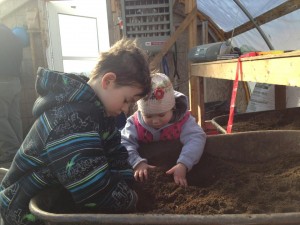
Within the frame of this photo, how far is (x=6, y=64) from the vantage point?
3195 millimetres

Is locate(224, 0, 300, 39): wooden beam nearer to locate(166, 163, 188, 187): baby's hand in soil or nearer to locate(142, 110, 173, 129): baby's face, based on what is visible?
locate(142, 110, 173, 129): baby's face

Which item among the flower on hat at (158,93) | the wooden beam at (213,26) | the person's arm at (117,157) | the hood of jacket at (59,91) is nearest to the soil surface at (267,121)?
the flower on hat at (158,93)

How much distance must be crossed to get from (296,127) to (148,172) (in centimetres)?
96

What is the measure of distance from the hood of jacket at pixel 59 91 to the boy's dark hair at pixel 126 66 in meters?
0.10

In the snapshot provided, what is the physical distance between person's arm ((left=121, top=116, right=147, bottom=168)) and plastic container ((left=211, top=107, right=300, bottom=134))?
580 millimetres

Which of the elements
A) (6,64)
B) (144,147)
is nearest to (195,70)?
(144,147)

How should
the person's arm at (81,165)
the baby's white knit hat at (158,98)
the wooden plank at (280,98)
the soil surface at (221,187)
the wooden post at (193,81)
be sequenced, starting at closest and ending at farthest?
the person's arm at (81,165) → the soil surface at (221,187) → the baby's white knit hat at (158,98) → the wooden plank at (280,98) → the wooden post at (193,81)

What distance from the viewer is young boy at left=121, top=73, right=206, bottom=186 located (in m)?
1.21

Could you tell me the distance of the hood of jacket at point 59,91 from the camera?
0.86m

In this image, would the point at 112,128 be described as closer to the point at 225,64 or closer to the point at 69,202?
the point at 69,202

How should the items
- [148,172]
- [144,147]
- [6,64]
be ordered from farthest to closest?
[6,64] → [144,147] → [148,172]

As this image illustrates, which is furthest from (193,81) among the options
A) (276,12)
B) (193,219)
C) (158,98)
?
(193,219)

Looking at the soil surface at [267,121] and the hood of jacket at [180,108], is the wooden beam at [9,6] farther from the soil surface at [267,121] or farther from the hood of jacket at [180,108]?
the hood of jacket at [180,108]

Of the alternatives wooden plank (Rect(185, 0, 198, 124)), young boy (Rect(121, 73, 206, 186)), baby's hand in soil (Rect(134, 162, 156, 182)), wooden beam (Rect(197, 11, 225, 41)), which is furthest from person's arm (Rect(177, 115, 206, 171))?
wooden beam (Rect(197, 11, 225, 41))
